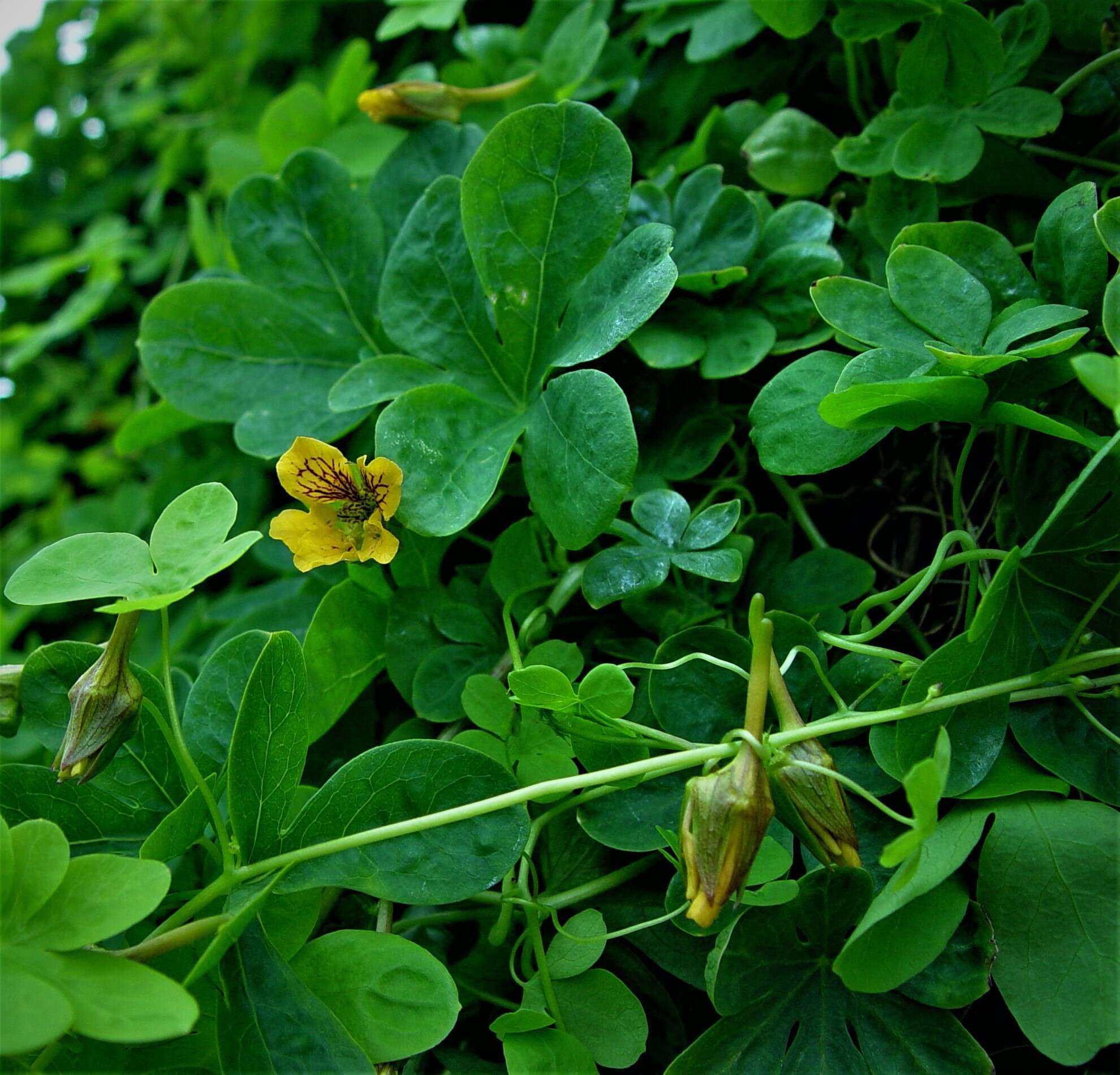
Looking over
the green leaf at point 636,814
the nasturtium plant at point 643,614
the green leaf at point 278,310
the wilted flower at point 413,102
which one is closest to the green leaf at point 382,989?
the nasturtium plant at point 643,614

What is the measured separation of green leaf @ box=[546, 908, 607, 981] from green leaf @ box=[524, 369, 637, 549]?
0.24 meters

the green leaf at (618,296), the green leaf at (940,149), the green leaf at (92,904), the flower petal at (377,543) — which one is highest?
the green leaf at (618,296)

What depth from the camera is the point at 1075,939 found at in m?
0.51

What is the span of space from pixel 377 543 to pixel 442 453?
8 cm

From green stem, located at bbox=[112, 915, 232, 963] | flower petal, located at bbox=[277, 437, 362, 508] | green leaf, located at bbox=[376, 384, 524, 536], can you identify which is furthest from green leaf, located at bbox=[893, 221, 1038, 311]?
green stem, located at bbox=[112, 915, 232, 963]

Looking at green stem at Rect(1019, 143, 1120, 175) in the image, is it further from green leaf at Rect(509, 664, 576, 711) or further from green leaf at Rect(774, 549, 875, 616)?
green leaf at Rect(509, 664, 576, 711)

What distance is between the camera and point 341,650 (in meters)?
0.70

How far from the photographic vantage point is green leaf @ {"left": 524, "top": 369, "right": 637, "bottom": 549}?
57 cm

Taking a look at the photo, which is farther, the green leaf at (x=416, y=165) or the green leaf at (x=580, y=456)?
the green leaf at (x=416, y=165)

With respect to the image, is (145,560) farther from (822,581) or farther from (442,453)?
(822,581)

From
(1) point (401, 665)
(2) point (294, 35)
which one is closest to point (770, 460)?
(1) point (401, 665)

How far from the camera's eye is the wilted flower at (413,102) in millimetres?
855

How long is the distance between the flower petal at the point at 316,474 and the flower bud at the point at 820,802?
1.01 feet

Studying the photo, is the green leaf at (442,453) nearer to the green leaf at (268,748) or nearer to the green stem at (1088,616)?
the green leaf at (268,748)
